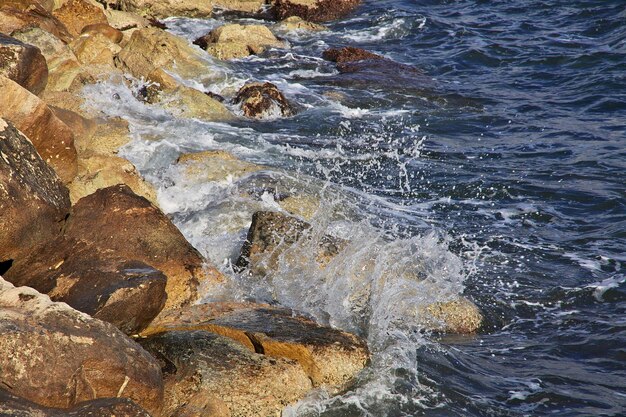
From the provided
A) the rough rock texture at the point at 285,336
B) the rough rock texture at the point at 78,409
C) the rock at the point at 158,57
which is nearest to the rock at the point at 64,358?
the rough rock texture at the point at 78,409

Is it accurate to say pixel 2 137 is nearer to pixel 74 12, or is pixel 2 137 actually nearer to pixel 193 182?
pixel 193 182

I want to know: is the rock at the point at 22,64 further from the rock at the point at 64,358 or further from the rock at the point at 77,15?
the rock at the point at 77,15

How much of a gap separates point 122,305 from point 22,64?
444cm

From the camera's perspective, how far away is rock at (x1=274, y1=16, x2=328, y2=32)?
20002 millimetres

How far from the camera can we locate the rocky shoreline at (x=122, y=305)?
4.75m

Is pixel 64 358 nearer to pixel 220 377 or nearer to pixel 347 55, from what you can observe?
pixel 220 377

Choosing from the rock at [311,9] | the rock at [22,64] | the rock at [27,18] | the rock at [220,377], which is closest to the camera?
the rock at [220,377]

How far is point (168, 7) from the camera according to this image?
806 inches

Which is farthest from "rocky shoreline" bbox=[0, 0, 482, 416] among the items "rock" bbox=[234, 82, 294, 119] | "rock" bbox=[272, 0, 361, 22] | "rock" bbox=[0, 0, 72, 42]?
"rock" bbox=[272, 0, 361, 22]

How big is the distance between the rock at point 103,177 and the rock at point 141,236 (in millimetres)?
866

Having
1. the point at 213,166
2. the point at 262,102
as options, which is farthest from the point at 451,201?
the point at 262,102

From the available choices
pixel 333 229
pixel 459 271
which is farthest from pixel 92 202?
pixel 459 271

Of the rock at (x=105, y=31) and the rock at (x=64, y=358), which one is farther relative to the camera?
the rock at (x=105, y=31)

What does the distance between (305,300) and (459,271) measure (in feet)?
6.26
